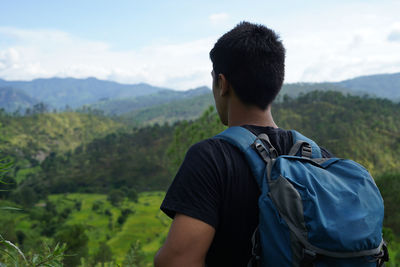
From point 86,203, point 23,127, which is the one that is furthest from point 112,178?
point 23,127

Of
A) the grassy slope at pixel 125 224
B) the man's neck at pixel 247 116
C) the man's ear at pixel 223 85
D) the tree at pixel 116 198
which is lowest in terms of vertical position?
the grassy slope at pixel 125 224

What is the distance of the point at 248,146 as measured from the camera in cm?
128

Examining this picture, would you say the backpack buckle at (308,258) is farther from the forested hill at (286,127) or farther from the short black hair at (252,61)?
the forested hill at (286,127)

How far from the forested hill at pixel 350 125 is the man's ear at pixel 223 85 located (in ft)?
137

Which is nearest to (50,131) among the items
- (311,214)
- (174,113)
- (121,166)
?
(121,166)

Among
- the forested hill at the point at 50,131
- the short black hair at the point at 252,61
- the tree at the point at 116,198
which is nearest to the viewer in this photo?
the short black hair at the point at 252,61

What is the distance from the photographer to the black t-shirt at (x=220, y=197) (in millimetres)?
1185

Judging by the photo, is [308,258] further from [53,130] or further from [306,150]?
[53,130]

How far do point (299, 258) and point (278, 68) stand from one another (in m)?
0.73

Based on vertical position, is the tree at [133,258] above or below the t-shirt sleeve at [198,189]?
below

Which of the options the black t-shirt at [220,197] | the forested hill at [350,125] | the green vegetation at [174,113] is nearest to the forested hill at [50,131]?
the green vegetation at [174,113]

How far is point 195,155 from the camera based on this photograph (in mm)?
1218

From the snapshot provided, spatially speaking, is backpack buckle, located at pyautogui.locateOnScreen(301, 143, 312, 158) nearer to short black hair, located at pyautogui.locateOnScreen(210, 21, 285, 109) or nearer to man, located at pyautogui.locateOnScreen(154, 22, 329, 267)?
man, located at pyautogui.locateOnScreen(154, 22, 329, 267)

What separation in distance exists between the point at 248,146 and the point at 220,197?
212 millimetres
